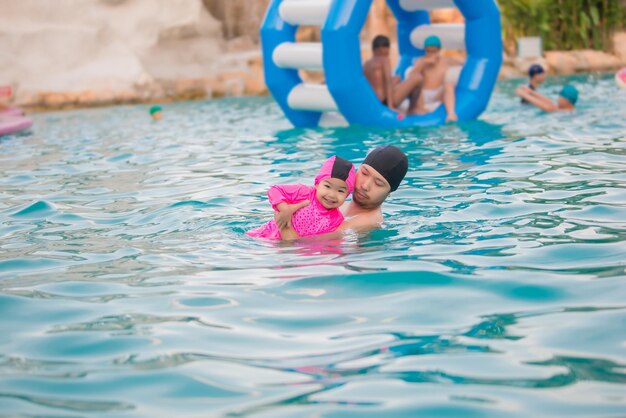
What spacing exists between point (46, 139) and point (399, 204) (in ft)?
20.4

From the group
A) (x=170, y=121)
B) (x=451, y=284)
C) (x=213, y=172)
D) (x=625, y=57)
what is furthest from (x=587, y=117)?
(x=625, y=57)

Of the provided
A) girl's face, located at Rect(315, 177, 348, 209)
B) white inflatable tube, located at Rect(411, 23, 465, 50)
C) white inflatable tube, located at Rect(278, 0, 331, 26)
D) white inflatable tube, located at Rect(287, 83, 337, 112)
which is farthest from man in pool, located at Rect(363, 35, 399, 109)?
girl's face, located at Rect(315, 177, 348, 209)

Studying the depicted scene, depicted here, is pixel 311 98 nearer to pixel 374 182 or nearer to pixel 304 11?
pixel 304 11

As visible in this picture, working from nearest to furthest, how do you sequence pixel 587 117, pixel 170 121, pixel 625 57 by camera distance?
pixel 587 117 < pixel 170 121 < pixel 625 57

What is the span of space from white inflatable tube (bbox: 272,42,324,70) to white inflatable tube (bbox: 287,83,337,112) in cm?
23

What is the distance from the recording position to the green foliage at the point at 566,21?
1797cm

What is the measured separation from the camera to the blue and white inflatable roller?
28.1 feet

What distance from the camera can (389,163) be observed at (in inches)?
161

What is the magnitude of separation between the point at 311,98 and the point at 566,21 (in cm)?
1097

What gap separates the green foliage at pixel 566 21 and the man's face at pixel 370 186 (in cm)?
1463

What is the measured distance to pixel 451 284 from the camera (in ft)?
10.7

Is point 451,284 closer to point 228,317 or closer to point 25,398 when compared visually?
point 228,317

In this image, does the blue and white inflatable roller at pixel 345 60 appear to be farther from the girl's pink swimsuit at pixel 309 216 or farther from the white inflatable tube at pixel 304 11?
the girl's pink swimsuit at pixel 309 216

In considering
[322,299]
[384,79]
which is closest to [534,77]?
[384,79]
